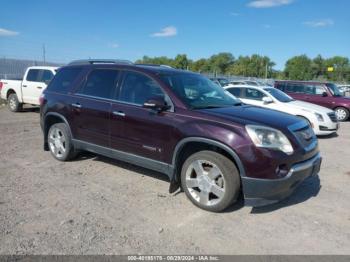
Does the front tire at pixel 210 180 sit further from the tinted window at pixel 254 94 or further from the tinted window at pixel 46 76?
the tinted window at pixel 46 76

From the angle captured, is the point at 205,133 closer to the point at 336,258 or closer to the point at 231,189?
the point at 231,189

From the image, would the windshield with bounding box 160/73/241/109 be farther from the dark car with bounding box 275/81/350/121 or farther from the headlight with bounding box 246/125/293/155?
the dark car with bounding box 275/81/350/121

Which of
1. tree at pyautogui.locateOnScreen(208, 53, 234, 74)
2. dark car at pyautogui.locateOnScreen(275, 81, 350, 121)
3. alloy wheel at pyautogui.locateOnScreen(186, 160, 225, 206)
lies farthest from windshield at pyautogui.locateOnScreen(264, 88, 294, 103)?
tree at pyautogui.locateOnScreen(208, 53, 234, 74)

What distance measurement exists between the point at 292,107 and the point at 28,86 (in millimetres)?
9788

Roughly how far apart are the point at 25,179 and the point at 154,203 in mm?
2270

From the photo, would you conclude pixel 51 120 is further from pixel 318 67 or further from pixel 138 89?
pixel 318 67

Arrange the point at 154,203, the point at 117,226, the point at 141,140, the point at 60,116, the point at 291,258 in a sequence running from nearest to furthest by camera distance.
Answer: the point at 291,258, the point at 117,226, the point at 154,203, the point at 141,140, the point at 60,116

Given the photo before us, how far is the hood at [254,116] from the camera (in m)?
4.30

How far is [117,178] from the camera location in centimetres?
559

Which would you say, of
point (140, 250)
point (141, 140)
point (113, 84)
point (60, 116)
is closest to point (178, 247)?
point (140, 250)

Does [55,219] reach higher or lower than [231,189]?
lower

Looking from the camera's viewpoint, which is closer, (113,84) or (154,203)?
(154,203)

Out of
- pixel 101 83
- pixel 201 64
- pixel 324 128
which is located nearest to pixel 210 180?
pixel 101 83

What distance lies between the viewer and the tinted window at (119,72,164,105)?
5.00m
